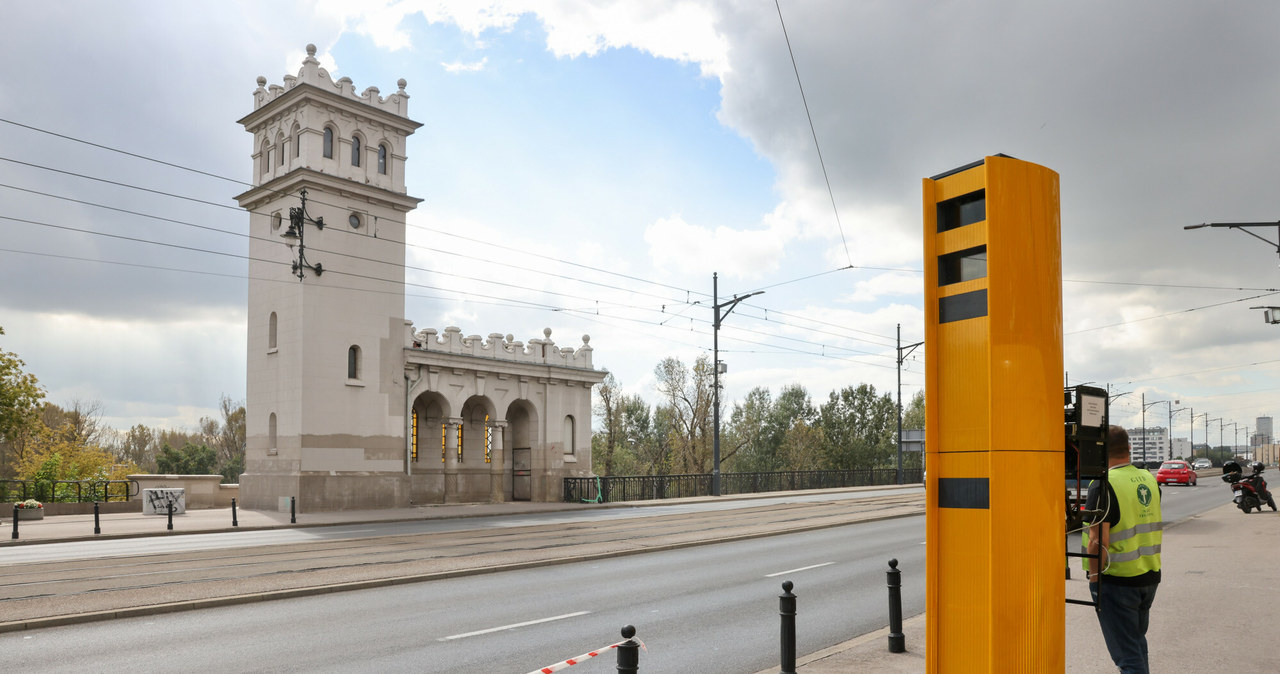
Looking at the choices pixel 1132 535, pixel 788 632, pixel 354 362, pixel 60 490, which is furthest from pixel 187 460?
pixel 1132 535

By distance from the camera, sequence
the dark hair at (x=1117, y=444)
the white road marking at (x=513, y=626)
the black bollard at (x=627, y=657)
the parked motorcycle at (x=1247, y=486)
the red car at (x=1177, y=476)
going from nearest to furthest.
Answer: the black bollard at (x=627, y=657) < the dark hair at (x=1117, y=444) < the white road marking at (x=513, y=626) < the parked motorcycle at (x=1247, y=486) < the red car at (x=1177, y=476)

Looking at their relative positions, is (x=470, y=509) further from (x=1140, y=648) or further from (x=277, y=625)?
(x=1140, y=648)

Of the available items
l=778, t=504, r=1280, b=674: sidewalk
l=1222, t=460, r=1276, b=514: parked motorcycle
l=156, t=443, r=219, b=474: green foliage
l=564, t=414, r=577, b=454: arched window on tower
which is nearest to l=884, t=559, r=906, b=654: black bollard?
Result: l=778, t=504, r=1280, b=674: sidewalk

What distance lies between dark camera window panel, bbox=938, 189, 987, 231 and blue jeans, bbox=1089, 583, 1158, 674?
9.02ft

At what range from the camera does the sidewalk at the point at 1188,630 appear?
767cm

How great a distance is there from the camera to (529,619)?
10.2 metres

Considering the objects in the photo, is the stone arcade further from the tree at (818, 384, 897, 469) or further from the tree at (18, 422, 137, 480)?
the tree at (818, 384, 897, 469)

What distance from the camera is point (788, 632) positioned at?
691 centimetres

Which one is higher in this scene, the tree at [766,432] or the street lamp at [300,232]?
the street lamp at [300,232]

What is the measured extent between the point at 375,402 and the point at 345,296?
13.7ft

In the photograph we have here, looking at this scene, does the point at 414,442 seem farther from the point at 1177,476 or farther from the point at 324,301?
the point at 1177,476

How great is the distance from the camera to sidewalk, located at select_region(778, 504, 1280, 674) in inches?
302

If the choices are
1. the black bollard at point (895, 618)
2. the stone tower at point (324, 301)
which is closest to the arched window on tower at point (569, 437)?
the stone tower at point (324, 301)

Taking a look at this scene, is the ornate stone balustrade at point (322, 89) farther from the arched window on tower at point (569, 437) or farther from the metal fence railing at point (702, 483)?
the metal fence railing at point (702, 483)
